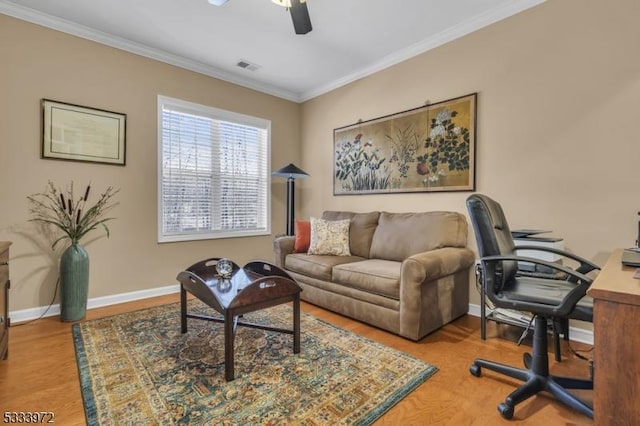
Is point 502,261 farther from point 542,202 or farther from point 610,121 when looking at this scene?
point 610,121

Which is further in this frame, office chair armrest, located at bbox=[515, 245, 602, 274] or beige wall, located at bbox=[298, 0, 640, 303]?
beige wall, located at bbox=[298, 0, 640, 303]

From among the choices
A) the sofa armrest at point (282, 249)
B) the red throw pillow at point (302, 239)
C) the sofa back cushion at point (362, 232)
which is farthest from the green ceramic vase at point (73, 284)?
the sofa back cushion at point (362, 232)

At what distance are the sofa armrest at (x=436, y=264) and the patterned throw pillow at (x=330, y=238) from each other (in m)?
1.03

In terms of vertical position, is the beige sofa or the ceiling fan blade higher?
the ceiling fan blade

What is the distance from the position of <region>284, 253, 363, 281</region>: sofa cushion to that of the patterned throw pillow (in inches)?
4.7

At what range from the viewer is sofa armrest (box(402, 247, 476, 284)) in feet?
7.22

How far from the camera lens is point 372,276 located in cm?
250

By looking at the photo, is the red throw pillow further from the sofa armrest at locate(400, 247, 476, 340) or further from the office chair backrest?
the office chair backrest

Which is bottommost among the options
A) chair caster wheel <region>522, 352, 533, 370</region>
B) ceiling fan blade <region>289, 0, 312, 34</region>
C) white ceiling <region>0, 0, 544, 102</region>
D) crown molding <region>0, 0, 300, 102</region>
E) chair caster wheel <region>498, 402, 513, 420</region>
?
chair caster wheel <region>498, 402, 513, 420</region>

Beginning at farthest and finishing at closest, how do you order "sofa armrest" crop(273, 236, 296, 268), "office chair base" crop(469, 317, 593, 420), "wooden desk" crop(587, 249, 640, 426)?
"sofa armrest" crop(273, 236, 296, 268), "office chair base" crop(469, 317, 593, 420), "wooden desk" crop(587, 249, 640, 426)

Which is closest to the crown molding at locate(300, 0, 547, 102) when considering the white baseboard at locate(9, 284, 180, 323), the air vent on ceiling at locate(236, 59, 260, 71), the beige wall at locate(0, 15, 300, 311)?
the air vent on ceiling at locate(236, 59, 260, 71)

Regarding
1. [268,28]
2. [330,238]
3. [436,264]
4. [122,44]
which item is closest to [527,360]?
[436,264]

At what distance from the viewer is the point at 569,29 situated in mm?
2316

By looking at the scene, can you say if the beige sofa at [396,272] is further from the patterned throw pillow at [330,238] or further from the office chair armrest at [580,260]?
the office chair armrest at [580,260]
